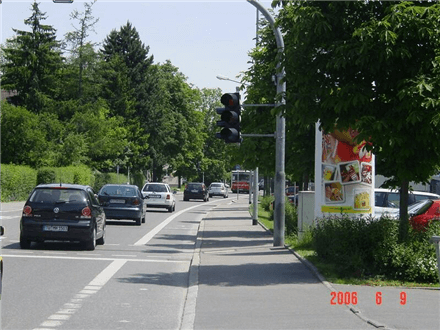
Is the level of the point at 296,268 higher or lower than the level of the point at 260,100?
lower

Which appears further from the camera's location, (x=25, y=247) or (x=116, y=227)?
(x=116, y=227)

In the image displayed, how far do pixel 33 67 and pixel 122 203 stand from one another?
47.1 meters

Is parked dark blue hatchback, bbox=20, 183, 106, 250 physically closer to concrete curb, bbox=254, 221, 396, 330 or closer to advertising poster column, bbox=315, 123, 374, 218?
concrete curb, bbox=254, 221, 396, 330

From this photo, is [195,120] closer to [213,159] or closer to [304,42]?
[213,159]

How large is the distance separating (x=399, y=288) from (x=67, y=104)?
217ft

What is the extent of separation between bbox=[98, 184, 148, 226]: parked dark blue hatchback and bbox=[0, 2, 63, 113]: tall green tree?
1774 inches

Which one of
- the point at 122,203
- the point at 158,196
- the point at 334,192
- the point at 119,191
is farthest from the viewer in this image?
the point at 158,196

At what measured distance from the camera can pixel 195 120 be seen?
112m

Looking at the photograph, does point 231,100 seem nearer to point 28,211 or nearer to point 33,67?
point 28,211

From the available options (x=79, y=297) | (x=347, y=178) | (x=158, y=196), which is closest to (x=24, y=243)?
(x=347, y=178)

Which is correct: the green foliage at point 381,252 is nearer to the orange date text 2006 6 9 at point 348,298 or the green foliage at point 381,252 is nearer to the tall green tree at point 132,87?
the orange date text 2006 6 9 at point 348,298

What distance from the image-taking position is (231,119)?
17609 millimetres

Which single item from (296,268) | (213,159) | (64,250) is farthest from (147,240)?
(213,159)

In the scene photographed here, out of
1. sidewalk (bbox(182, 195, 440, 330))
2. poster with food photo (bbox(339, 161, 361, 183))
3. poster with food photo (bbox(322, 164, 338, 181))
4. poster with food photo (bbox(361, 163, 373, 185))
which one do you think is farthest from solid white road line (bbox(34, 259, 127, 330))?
poster with food photo (bbox(361, 163, 373, 185))
